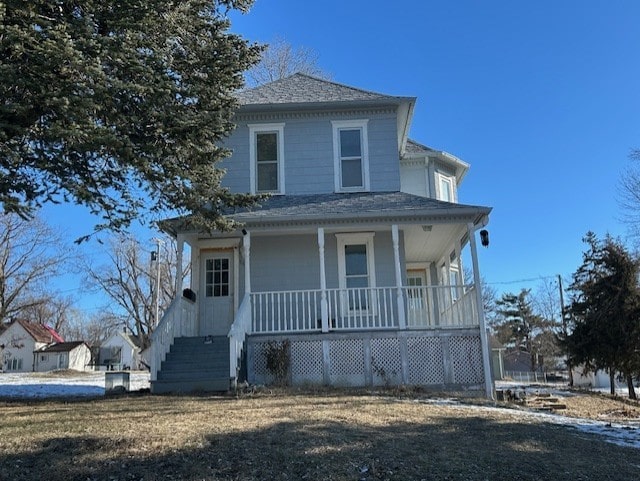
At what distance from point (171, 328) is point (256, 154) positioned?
5.05 meters

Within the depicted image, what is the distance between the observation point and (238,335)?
10.9 meters

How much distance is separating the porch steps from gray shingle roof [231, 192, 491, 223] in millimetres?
2901

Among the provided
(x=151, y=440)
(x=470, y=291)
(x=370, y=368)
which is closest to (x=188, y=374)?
(x=370, y=368)

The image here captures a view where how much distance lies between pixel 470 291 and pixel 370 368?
9.20 ft

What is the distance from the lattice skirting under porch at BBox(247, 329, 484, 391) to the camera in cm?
1162

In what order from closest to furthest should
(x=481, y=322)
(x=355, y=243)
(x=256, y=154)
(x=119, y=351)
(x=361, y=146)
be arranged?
(x=481, y=322) < (x=355, y=243) < (x=361, y=146) < (x=256, y=154) < (x=119, y=351)

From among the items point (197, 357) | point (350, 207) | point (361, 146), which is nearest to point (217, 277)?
point (197, 357)

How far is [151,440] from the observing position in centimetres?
564

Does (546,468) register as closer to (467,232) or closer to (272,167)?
(467,232)

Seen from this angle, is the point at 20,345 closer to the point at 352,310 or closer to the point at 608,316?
the point at 352,310

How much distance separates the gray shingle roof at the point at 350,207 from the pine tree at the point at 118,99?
241 cm

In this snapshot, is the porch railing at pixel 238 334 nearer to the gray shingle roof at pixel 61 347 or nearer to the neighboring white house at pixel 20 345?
the gray shingle roof at pixel 61 347

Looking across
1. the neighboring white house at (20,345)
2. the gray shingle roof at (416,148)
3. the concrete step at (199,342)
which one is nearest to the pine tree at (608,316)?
the gray shingle roof at (416,148)

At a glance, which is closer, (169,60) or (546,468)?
(546,468)
